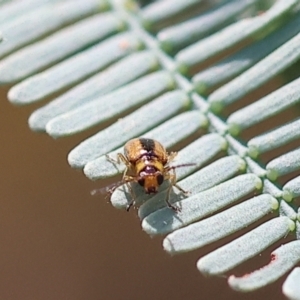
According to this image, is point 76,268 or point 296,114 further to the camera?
point 76,268

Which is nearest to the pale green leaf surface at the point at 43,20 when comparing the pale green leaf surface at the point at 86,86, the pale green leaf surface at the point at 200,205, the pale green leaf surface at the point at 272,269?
the pale green leaf surface at the point at 86,86

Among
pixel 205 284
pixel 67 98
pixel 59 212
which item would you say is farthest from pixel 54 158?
pixel 67 98

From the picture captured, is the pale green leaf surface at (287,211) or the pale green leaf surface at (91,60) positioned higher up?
the pale green leaf surface at (91,60)

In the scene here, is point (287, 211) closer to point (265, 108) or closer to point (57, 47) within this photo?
point (265, 108)

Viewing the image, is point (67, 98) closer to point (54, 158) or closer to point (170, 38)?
point (170, 38)

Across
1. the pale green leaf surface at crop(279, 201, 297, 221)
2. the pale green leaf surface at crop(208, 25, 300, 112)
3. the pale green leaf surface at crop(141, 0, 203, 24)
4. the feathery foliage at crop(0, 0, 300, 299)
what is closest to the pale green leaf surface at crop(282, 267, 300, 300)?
the feathery foliage at crop(0, 0, 300, 299)

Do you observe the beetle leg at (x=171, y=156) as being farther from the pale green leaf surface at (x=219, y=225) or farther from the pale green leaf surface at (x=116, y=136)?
the pale green leaf surface at (x=219, y=225)

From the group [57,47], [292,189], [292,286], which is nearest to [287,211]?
[292,189]

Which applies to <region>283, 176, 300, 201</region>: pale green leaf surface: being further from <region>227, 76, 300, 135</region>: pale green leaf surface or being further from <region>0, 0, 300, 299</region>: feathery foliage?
<region>227, 76, 300, 135</region>: pale green leaf surface
